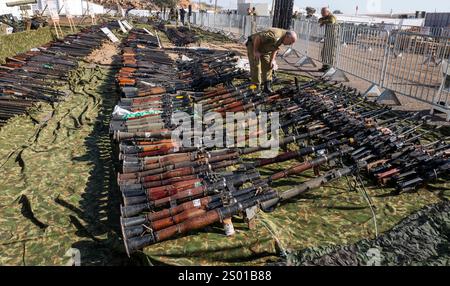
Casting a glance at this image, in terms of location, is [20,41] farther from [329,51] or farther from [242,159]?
[242,159]

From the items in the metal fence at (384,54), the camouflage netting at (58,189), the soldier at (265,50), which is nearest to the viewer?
the camouflage netting at (58,189)

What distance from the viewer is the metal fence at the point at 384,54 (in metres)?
8.37

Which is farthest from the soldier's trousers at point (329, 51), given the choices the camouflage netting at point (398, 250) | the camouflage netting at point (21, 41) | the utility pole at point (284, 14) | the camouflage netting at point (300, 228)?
the camouflage netting at point (21, 41)

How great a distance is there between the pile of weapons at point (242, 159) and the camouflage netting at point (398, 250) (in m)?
0.76

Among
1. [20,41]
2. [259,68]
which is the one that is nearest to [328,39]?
[259,68]

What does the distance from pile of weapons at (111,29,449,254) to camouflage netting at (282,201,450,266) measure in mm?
763

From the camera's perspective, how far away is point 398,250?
3.53m

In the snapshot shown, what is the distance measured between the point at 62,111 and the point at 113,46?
1095 cm

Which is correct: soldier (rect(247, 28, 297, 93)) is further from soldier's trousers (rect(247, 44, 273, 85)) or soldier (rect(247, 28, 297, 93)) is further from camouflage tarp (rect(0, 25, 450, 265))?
camouflage tarp (rect(0, 25, 450, 265))

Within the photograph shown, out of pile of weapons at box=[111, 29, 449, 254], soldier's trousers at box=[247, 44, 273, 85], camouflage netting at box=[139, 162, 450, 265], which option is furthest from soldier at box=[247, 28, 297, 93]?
camouflage netting at box=[139, 162, 450, 265]

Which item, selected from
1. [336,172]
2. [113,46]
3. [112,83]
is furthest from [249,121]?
[113,46]

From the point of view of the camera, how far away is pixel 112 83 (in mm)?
11219

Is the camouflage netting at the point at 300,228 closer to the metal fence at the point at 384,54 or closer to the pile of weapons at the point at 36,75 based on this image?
the metal fence at the point at 384,54

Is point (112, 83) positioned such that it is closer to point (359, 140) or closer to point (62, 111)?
point (62, 111)
